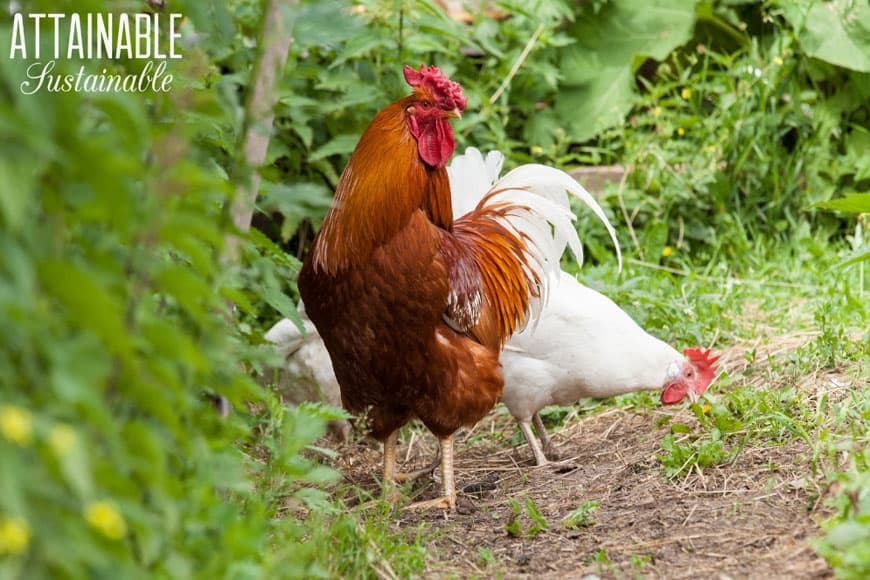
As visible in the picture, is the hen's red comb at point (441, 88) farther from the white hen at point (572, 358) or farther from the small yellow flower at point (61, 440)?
the small yellow flower at point (61, 440)

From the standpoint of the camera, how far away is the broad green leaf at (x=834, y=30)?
666cm

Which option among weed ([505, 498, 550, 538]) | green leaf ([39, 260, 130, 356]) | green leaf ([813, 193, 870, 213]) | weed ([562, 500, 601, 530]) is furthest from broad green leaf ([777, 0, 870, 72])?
green leaf ([39, 260, 130, 356])

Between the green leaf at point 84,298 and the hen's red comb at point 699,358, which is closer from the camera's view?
the green leaf at point 84,298

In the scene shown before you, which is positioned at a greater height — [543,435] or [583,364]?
[583,364]

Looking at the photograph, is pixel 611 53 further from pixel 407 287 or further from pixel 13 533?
pixel 13 533

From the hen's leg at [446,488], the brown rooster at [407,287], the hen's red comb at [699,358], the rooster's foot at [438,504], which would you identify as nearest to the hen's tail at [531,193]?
the brown rooster at [407,287]

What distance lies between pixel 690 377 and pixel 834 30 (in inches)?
129

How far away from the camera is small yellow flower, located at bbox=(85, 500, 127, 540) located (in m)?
1.62

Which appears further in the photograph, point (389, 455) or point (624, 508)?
point (389, 455)

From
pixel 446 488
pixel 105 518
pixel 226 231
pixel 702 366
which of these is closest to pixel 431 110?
pixel 446 488

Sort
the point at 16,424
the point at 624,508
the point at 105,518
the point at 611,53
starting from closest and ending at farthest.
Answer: the point at 16,424 < the point at 105,518 < the point at 624,508 < the point at 611,53

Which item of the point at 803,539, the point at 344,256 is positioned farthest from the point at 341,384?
the point at 803,539

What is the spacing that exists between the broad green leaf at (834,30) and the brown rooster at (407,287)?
3513 mm

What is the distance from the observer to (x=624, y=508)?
148 inches
